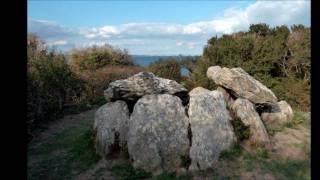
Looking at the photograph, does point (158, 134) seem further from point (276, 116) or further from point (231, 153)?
point (276, 116)

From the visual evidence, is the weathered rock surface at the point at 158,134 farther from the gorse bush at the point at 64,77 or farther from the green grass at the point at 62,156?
the gorse bush at the point at 64,77

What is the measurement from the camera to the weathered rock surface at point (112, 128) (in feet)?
34.0

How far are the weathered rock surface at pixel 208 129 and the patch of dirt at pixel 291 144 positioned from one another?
1.18m

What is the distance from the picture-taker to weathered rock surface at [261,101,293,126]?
12375 millimetres

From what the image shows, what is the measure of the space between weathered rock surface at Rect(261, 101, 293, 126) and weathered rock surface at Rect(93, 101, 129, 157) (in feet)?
13.4

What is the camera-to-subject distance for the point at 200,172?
9.12m

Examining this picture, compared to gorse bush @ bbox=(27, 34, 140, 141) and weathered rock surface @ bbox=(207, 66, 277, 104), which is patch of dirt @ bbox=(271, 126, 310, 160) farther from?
gorse bush @ bbox=(27, 34, 140, 141)

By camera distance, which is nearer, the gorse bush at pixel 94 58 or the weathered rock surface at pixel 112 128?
the weathered rock surface at pixel 112 128

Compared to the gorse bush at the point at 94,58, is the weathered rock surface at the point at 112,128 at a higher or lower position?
lower

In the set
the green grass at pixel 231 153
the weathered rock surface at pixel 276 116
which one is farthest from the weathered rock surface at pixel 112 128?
the weathered rock surface at pixel 276 116

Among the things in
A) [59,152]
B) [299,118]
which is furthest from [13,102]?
[299,118]

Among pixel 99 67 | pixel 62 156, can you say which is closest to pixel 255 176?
pixel 62 156

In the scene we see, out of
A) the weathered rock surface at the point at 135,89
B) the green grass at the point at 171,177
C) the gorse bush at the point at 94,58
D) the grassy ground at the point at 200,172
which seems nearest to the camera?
the green grass at the point at 171,177

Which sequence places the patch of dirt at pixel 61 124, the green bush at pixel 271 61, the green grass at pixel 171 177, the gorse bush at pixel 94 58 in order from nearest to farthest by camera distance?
the green grass at pixel 171 177 < the patch of dirt at pixel 61 124 < the green bush at pixel 271 61 < the gorse bush at pixel 94 58
